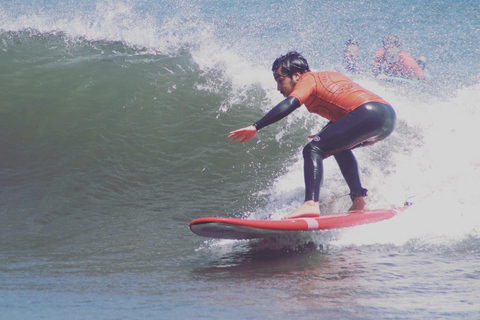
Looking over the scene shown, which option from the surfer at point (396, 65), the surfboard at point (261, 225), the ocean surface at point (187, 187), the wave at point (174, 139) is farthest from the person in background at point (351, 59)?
the surfboard at point (261, 225)

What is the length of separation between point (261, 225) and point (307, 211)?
1.52 feet

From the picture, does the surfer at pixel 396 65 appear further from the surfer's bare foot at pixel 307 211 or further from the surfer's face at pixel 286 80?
the surfer's bare foot at pixel 307 211

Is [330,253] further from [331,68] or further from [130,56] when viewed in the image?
[331,68]

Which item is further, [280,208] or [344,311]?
[280,208]

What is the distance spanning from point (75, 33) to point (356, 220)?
7.83 meters

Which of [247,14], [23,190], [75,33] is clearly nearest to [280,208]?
[23,190]

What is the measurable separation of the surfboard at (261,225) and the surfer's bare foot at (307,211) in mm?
58

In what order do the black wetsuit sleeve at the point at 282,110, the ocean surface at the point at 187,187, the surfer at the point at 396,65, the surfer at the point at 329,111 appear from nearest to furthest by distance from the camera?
the ocean surface at the point at 187,187 < the black wetsuit sleeve at the point at 282,110 < the surfer at the point at 329,111 < the surfer at the point at 396,65

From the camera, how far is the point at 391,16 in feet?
67.8

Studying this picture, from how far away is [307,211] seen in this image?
3.99 metres

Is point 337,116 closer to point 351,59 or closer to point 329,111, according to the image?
point 329,111

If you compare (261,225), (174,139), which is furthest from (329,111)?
(174,139)

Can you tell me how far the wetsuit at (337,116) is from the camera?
13.4ft

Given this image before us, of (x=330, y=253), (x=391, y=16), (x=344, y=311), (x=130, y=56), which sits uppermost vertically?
(x=391, y=16)
